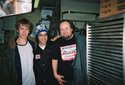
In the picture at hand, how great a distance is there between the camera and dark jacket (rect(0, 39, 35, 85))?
280 cm

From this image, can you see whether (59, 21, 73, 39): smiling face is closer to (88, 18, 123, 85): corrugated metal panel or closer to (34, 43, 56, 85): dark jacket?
(88, 18, 123, 85): corrugated metal panel

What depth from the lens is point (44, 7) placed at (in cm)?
616

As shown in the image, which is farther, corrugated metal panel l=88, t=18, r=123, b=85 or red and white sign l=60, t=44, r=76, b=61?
red and white sign l=60, t=44, r=76, b=61

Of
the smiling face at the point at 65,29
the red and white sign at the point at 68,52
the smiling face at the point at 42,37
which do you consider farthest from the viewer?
the smiling face at the point at 42,37

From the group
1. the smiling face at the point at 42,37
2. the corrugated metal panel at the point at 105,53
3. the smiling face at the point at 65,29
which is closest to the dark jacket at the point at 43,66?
the smiling face at the point at 42,37

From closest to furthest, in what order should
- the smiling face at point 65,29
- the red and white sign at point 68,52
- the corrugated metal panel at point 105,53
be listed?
the corrugated metal panel at point 105,53
the smiling face at point 65,29
the red and white sign at point 68,52

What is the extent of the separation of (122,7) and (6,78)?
1.77m

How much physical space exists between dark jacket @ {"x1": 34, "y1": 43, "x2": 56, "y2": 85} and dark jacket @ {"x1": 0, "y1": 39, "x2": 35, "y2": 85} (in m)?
0.27

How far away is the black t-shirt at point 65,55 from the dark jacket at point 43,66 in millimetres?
181

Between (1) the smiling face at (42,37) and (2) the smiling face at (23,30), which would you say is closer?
(2) the smiling face at (23,30)

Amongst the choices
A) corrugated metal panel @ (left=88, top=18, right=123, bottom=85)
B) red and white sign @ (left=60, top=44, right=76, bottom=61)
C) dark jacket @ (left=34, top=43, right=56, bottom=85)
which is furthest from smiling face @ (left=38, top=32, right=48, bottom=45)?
corrugated metal panel @ (left=88, top=18, right=123, bottom=85)

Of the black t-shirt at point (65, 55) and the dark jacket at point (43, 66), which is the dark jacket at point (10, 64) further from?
the black t-shirt at point (65, 55)

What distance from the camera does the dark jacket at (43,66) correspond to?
298cm

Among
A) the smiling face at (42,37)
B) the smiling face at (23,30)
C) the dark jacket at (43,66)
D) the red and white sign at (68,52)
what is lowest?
the dark jacket at (43,66)
